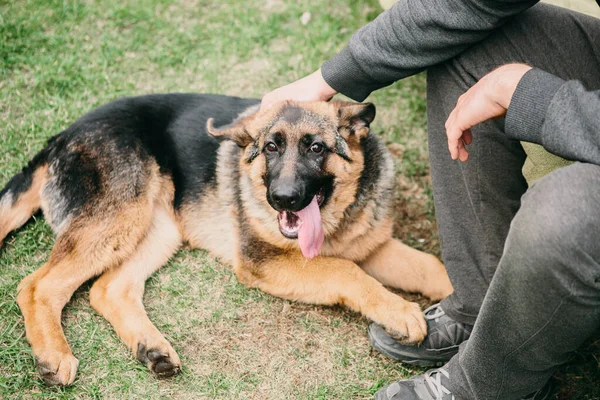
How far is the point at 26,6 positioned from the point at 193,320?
441 centimetres

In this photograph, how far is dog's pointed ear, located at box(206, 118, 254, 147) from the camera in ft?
11.9

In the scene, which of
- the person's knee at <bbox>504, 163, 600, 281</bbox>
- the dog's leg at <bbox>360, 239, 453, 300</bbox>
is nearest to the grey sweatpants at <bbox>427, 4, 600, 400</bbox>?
the person's knee at <bbox>504, 163, 600, 281</bbox>

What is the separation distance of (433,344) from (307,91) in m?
1.71

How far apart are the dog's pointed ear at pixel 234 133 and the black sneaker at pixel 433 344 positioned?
151 centimetres

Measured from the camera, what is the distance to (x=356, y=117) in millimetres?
3613

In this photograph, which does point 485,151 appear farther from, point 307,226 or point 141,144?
point 141,144

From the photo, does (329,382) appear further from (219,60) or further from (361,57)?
(219,60)

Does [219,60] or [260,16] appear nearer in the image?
[219,60]

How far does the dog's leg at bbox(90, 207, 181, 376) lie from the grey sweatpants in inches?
66.3

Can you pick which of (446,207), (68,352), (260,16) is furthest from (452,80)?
(260,16)

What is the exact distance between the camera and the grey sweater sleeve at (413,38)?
9.23 feet

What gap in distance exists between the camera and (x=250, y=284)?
386 cm

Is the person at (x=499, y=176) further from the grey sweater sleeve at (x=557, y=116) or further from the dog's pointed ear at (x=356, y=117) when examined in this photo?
the dog's pointed ear at (x=356, y=117)

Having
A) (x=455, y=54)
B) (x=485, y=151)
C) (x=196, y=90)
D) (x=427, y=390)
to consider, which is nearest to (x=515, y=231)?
(x=485, y=151)
